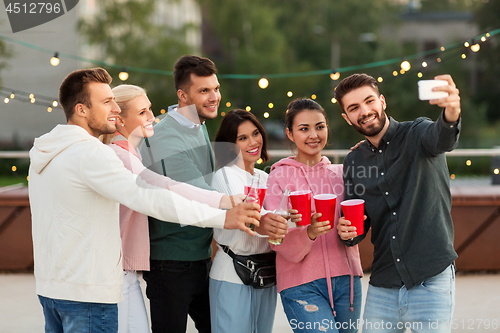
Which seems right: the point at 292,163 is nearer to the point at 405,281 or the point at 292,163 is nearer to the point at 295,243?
the point at 295,243

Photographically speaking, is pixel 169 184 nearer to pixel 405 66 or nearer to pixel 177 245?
pixel 177 245

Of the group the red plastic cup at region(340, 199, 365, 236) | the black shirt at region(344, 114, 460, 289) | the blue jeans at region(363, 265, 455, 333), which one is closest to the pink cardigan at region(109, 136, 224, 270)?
the red plastic cup at region(340, 199, 365, 236)

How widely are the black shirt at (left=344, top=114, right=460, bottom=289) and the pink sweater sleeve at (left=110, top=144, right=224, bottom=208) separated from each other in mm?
700

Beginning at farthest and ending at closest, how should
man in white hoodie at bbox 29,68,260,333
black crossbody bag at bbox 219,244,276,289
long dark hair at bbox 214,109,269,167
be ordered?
long dark hair at bbox 214,109,269,167, black crossbody bag at bbox 219,244,276,289, man in white hoodie at bbox 29,68,260,333

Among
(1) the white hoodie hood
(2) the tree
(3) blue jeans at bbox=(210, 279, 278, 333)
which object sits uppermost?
(2) the tree

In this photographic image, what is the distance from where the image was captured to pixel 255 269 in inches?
93.2

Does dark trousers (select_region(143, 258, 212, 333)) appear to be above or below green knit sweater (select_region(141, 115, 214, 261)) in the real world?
below

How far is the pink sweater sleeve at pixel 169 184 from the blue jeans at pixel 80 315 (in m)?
0.62

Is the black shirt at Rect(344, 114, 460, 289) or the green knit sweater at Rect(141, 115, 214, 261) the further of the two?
the green knit sweater at Rect(141, 115, 214, 261)

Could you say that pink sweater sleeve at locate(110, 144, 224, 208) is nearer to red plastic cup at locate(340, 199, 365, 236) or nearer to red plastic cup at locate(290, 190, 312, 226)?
red plastic cup at locate(290, 190, 312, 226)

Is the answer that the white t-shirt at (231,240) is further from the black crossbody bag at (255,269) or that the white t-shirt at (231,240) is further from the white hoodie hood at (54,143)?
the white hoodie hood at (54,143)

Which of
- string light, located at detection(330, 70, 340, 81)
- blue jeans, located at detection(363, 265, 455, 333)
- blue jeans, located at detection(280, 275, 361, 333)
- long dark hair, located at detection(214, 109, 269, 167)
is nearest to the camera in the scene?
blue jeans, located at detection(363, 265, 455, 333)

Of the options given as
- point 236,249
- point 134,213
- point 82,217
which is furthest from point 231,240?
point 82,217

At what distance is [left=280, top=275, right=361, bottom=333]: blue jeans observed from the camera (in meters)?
2.18
